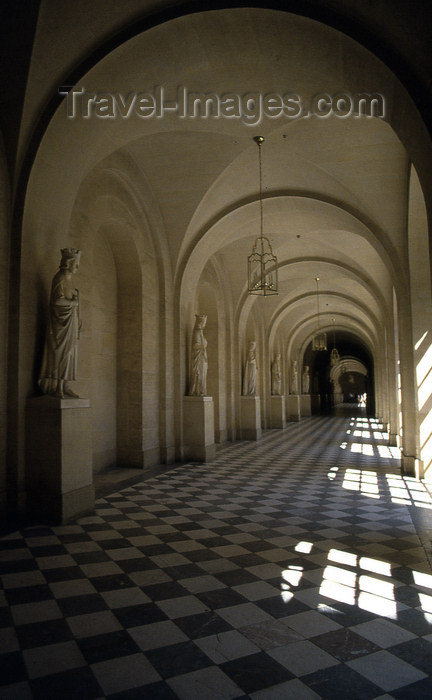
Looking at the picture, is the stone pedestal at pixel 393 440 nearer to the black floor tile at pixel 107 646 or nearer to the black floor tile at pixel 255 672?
the black floor tile at pixel 255 672

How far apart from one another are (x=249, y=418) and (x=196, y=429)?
595 cm

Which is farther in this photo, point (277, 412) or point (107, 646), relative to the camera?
point (277, 412)

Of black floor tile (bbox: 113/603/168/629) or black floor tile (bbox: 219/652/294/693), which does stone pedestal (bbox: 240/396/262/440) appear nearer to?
black floor tile (bbox: 113/603/168/629)

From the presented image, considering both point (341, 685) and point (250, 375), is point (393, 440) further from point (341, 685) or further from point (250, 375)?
point (341, 685)

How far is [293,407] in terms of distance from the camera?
29.4m

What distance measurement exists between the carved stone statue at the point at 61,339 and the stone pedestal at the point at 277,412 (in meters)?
17.2

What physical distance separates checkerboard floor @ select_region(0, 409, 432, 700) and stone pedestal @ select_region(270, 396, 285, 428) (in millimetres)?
15340

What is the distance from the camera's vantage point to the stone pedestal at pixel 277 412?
2283 cm

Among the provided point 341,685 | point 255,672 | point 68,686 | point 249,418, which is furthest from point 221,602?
point 249,418

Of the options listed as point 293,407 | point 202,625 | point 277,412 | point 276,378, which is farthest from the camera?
point 293,407

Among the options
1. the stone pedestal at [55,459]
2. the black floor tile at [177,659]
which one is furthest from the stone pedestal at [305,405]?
the black floor tile at [177,659]

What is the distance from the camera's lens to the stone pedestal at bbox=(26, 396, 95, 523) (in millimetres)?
6051

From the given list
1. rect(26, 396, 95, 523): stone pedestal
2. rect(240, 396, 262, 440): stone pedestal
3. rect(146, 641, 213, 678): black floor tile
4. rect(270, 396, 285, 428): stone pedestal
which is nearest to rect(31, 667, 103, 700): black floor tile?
rect(146, 641, 213, 678): black floor tile

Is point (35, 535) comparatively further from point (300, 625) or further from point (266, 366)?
point (266, 366)
